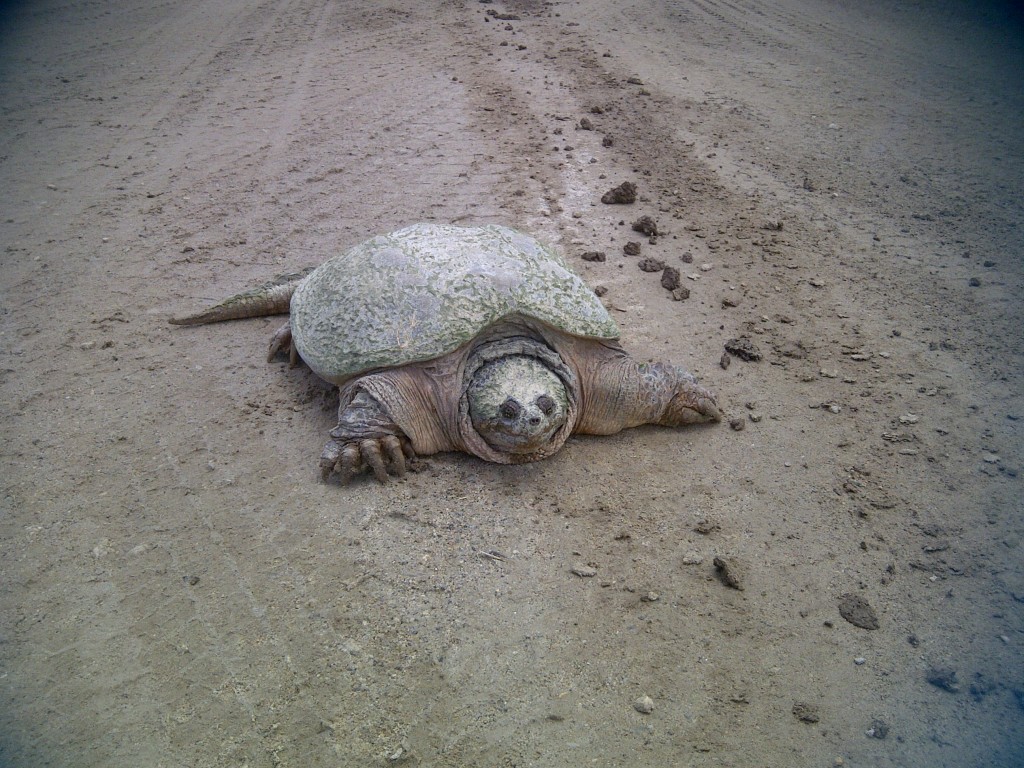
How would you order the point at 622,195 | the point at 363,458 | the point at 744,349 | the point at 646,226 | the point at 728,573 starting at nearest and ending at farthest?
the point at 728,573
the point at 363,458
the point at 744,349
the point at 646,226
the point at 622,195

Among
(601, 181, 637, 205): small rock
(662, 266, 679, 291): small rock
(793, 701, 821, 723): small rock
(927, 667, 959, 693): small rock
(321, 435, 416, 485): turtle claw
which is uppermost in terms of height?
(601, 181, 637, 205): small rock

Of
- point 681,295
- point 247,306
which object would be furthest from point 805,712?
point 247,306

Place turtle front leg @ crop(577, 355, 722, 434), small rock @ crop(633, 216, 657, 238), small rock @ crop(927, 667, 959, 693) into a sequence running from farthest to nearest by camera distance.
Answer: small rock @ crop(633, 216, 657, 238), turtle front leg @ crop(577, 355, 722, 434), small rock @ crop(927, 667, 959, 693)

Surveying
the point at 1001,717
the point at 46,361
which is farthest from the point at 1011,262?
the point at 46,361

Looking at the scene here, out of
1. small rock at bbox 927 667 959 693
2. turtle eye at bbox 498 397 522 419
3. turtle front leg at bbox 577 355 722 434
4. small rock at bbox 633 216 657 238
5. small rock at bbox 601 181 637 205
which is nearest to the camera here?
small rock at bbox 927 667 959 693

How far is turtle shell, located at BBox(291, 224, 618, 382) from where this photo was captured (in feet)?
9.05

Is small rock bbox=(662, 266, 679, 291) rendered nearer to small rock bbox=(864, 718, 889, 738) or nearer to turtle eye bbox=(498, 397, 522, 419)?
turtle eye bbox=(498, 397, 522, 419)

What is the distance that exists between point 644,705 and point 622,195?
12.1 ft

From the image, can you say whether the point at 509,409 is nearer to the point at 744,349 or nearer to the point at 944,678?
the point at 744,349

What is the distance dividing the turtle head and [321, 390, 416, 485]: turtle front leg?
36 centimetres

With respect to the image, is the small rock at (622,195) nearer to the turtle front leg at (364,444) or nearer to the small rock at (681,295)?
the small rock at (681,295)

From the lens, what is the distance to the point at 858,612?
2.20 metres

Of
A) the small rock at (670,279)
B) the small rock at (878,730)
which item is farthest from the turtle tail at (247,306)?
the small rock at (878,730)

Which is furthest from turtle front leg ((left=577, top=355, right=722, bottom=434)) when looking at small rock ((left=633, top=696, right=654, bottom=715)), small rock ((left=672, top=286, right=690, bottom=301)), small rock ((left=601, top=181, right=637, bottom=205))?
small rock ((left=601, top=181, right=637, bottom=205))
